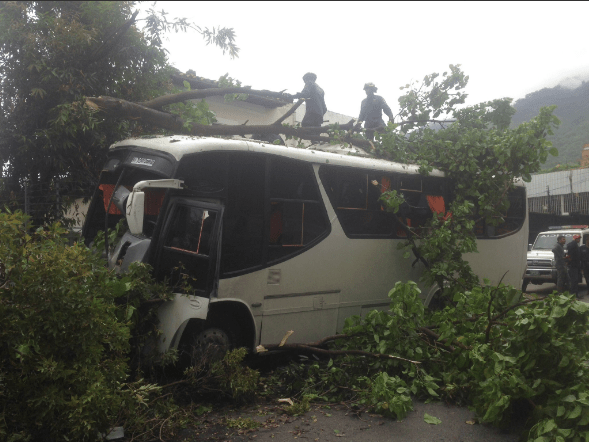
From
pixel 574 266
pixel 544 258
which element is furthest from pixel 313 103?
pixel 544 258

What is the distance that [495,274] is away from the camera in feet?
31.0

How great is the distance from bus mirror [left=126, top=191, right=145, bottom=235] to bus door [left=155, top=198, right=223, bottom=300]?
0.97 feet

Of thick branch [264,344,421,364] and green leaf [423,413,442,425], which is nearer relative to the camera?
green leaf [423,413,442,425]

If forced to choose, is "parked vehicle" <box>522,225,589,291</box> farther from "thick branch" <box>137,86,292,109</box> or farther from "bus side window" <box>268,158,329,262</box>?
"bus side window" <box>268,158,329,262</box>

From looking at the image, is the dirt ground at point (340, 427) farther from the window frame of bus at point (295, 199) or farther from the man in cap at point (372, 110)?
the man in cap at point (372, 110)

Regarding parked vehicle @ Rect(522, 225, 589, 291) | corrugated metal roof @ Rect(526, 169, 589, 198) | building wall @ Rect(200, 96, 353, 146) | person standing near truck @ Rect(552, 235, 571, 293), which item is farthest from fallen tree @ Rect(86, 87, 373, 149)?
corrugated metal roof @ Rect(526, 169, 589, 198)

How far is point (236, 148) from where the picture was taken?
5.91 metres

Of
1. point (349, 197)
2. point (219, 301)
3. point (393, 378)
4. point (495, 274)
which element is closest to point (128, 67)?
point (349, 197)

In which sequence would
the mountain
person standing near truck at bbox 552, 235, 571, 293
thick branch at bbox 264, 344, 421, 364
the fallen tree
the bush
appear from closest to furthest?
the bush < thick branch at bbox 264, 344, 421, 364 < the fallen tree < person standing near truck at bbox 552, 235, 571, 293 < the mountain

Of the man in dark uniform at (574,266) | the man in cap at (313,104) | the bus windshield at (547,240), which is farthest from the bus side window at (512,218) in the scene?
the bus windshield at (547,240)

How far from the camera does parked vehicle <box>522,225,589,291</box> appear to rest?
57.0ft

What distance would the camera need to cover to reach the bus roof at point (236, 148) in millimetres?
5695

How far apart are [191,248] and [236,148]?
1.24 meters

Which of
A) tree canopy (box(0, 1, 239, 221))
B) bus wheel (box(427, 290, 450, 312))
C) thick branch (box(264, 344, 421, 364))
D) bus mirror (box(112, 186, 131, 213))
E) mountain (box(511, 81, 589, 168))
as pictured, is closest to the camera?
thick branch (box(264, 344, 421, 364))
